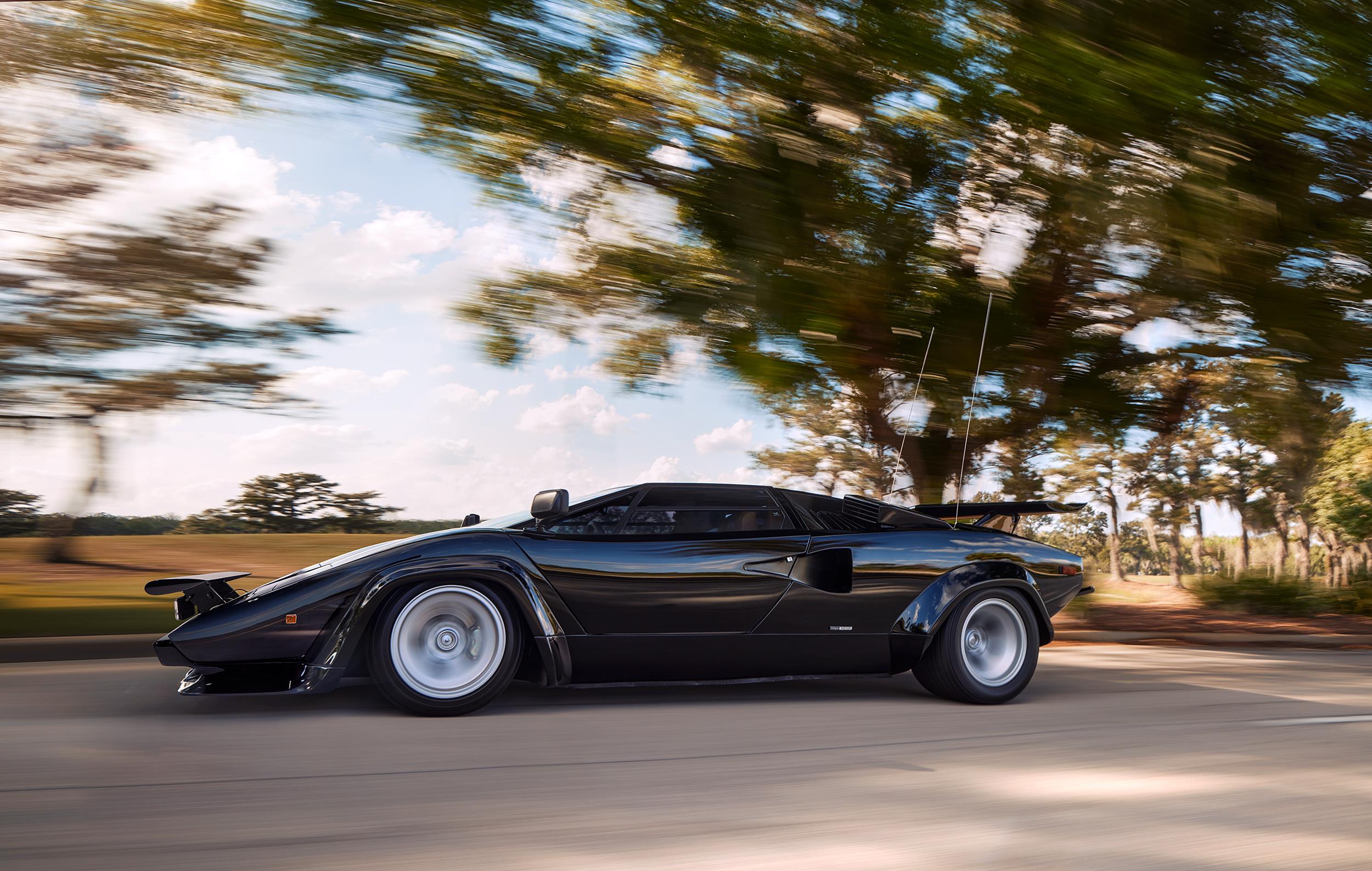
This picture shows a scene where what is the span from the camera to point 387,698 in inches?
190

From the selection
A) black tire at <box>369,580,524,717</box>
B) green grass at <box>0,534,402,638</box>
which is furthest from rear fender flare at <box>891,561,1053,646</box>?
green grass at <box>0,534,402,638</box>

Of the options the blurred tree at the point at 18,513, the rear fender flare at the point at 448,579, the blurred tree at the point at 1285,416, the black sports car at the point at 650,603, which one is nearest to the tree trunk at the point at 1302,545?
the blurred tree at the point at 1285,416

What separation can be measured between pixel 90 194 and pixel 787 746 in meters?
7.43

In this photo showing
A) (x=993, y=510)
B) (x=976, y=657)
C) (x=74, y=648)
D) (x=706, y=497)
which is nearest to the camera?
(x=706, y=497)

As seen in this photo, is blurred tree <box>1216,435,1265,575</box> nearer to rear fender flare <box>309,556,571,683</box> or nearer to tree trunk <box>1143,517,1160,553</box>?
tree trunk <box>1143,517,1160,553</box>

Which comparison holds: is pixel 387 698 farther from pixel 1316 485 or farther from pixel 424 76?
pixel 1316 485

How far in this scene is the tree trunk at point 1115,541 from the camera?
1458 cm

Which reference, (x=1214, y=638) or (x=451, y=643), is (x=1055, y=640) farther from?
(x=451, y=643)

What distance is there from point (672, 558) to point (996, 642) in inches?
74.9

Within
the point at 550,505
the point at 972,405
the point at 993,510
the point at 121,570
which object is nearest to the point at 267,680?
the point at 550,505

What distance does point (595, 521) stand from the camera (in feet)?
17.3

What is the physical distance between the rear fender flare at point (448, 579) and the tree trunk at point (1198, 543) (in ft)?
41.8

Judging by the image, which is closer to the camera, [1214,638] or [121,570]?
[121,570]

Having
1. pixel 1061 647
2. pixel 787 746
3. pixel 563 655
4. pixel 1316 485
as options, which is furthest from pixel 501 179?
pixel 1316 485
